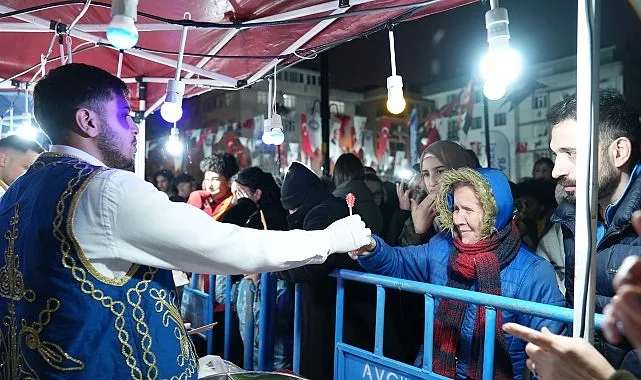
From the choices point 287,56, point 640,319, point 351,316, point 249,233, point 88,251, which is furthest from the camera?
point 287,56

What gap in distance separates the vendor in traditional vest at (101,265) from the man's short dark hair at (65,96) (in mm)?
138

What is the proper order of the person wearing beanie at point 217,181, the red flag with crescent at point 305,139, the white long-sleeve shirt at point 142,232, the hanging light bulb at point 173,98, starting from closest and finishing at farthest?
the white long-sleeve shirt at point 142,232
the hanging light bulb at point 173,98
the person wearing beanie at point 217,181
the red flag with crescent at point 305,139

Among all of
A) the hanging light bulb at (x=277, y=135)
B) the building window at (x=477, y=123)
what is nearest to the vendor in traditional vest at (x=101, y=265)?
the hanging light bulb at (x=277, y=135)

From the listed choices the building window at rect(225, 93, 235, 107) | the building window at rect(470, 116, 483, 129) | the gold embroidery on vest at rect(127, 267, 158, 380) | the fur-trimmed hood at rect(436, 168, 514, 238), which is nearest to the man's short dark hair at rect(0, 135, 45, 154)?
the gold embroidery on vest at rect(127, 267, 158, 380)

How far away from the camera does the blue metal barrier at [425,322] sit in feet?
6.20

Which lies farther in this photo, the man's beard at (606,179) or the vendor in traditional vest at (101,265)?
the man's beard at (606,179)

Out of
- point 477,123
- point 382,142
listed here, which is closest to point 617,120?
point 382,142

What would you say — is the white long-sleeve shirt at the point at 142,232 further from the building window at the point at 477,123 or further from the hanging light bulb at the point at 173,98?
the building window at the point at 477,123

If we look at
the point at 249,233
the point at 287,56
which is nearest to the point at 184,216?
the point at 249,233

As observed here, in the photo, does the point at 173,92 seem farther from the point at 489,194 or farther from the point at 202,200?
the point at 489,194

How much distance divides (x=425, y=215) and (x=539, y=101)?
108 feet

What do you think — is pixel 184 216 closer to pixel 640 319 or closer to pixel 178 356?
pixel 178 356

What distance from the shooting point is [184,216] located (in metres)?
1.59

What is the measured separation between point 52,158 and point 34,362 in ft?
2.25
